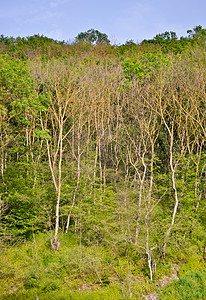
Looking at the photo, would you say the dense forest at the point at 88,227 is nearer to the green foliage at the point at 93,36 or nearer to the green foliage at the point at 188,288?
A: the green foliage at the point at 188,288

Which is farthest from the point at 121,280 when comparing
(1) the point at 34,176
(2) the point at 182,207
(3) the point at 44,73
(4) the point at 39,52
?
(4) the point at 39,52

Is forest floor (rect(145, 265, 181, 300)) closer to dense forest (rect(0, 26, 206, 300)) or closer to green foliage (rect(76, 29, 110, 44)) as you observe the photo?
dense forest (rect(0, 26, 206, 300))

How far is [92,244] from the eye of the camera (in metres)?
12.1

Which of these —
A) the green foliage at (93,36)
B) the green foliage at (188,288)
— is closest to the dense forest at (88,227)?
the green foliage at (188,288)

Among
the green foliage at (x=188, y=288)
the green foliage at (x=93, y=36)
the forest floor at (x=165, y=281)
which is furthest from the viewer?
the green foliage at (x=93, y=36)

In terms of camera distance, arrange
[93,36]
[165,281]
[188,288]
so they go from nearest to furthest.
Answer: [188,288] → [165,281] → [93,36]

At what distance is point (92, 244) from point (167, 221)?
426 cm

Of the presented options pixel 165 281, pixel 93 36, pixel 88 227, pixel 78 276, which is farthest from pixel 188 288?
pixel 93 36

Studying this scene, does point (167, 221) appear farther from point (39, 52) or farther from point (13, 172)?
point (39, 52)

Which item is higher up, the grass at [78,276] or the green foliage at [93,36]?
the green foliage at [93,36]

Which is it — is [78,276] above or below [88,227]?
below

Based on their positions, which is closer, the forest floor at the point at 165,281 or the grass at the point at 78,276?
the grass at the point at 78,276

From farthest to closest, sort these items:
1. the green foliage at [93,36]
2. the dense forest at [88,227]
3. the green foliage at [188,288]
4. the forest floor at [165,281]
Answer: the green foliage at [93,36]
the dense forest at [88,227]
the forest floor at [165,281]
the green foliage at [188,288]

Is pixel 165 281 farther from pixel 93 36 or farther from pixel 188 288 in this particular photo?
pixel 93 36
